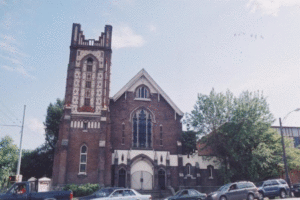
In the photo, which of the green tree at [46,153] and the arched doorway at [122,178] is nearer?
the arched doorway at [122,178]

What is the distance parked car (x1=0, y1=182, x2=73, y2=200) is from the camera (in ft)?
43.6

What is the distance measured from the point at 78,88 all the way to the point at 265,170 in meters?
24.2

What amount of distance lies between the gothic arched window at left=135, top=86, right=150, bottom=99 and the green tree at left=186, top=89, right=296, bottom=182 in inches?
284

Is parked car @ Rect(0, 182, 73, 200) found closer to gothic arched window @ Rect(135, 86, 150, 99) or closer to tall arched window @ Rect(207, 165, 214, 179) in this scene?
gothic arched window @ Rect(135, 86, 150, 99)

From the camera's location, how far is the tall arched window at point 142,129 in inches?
1204

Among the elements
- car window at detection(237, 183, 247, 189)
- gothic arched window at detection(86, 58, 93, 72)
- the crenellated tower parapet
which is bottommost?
car window at detection(237, 183, 247, 189)

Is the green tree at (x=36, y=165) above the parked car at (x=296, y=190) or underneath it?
above

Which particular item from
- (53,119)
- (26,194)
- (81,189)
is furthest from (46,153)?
(26,194)

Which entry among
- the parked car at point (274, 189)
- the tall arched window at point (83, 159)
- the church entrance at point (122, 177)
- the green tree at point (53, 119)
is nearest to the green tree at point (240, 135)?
the parked car at point (274, 189)

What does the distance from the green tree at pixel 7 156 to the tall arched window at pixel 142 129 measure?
40.6m

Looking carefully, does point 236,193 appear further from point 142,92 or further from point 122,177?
point 142,92

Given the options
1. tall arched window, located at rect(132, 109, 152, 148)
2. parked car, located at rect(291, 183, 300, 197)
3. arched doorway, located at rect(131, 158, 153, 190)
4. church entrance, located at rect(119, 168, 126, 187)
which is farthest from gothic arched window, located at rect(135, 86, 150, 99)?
parked car, located at rect(291, 183, 300, 197)

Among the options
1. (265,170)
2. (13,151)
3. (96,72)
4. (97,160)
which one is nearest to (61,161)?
(97,160)

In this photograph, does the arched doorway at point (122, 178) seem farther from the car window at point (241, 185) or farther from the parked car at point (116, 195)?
the car window at point (241, 185)
